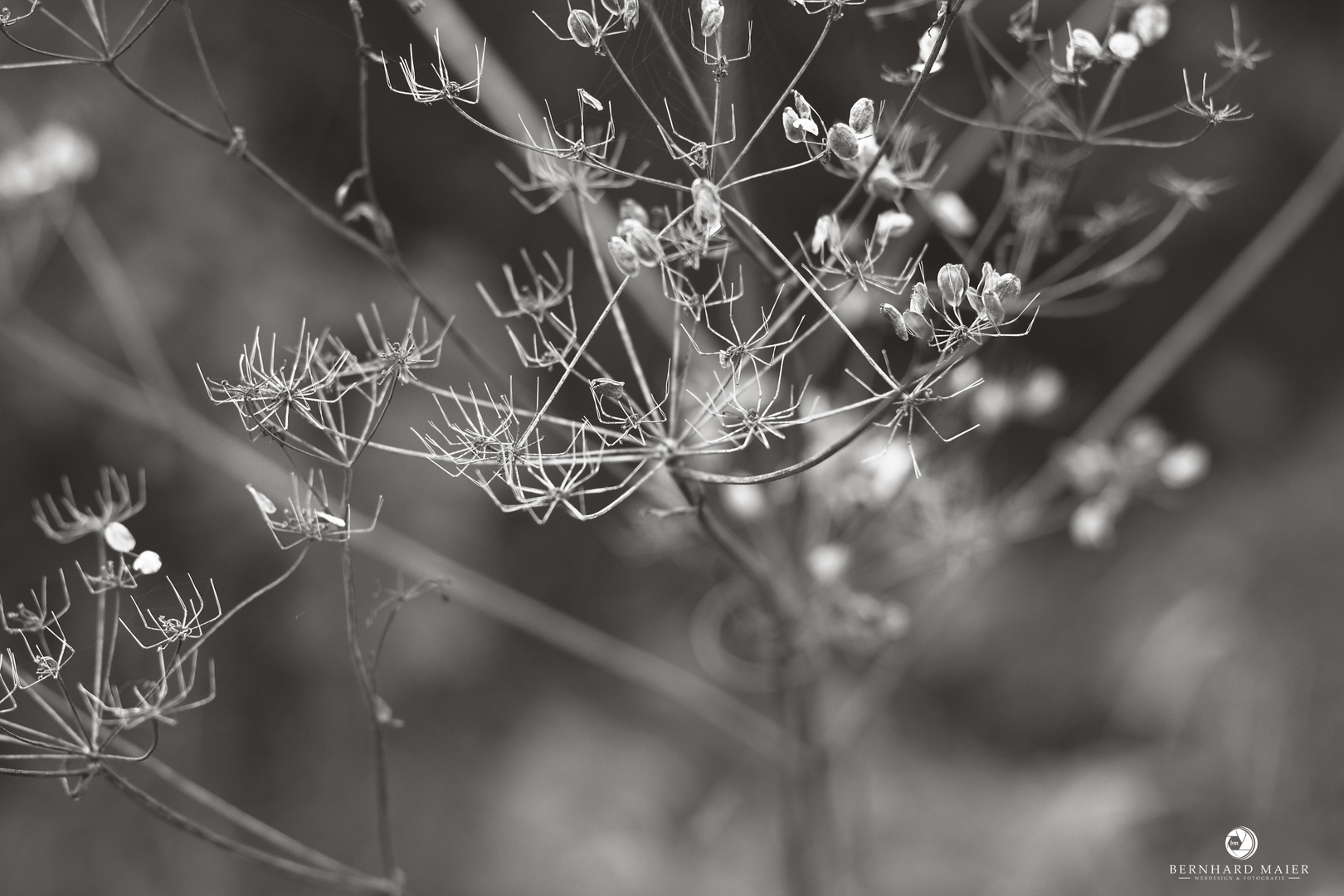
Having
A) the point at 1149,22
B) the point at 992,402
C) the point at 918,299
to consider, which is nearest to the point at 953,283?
the point at 918,299

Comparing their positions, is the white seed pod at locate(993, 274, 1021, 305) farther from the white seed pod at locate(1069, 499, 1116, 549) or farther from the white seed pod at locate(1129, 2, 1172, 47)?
the white seed pod at locate(1069, 499, 1116, 549)

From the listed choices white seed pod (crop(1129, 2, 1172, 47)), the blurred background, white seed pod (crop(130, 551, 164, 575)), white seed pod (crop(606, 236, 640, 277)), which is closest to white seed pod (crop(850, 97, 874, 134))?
white seed pod (crop(606, 236, 640, 277))

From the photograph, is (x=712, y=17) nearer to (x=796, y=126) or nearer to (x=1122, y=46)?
(x=796, y=126)

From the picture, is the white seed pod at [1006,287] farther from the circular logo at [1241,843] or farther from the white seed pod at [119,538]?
the circular logo at [1241,843]

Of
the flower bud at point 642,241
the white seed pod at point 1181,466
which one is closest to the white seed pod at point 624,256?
the flower bud at point 642,241

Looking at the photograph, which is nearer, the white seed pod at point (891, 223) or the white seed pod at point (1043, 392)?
the white seed pod at point (891, 223)

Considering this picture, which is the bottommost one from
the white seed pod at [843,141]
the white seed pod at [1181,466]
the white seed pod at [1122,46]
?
the white seed pod at [843,141]
